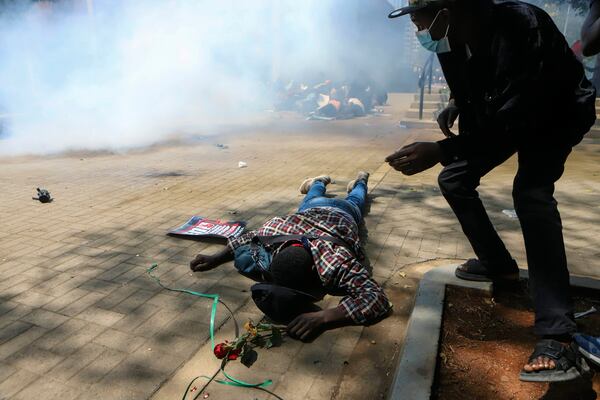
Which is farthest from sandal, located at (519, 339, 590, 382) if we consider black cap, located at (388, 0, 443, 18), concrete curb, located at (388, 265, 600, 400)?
black cap, located at (388, 0, 443, 18)

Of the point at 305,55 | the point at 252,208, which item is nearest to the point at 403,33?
the point at 305,55

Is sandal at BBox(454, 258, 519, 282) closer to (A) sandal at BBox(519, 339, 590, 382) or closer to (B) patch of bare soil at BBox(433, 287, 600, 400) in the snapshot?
(B) patch of bare soil at BBox(433, 287, 600, 400)

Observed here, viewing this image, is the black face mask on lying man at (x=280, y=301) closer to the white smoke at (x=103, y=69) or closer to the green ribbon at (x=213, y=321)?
the green ribbon at (x=213, y=321)

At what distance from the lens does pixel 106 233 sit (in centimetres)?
413

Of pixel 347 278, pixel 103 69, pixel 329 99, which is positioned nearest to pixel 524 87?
pixel 347 278

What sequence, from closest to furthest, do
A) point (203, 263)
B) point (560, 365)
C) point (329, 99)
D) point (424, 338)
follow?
point (560, 365), point (424, 338), point (203, 263), point (329, 99)

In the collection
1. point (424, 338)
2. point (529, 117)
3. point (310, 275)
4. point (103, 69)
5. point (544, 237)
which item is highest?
point (103, 69)

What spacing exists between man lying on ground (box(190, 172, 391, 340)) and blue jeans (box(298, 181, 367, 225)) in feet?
2.15

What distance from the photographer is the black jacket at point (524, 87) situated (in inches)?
71.1

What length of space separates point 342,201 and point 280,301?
1587mm

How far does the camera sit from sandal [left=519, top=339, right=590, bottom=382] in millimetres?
1765

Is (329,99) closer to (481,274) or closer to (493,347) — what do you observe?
(481,274)

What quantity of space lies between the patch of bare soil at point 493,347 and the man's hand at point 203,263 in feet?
5.67

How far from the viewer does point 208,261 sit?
3.28 metres
